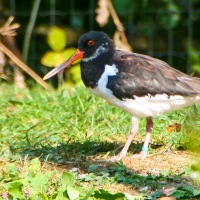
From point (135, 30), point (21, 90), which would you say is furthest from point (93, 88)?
point (135, 30)

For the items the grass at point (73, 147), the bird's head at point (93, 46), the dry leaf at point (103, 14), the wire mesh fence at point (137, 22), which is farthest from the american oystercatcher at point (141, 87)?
the wire mesh fence at point (137, 22)

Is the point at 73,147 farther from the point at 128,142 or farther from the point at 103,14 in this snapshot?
the point at 103,14

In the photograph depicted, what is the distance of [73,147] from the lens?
23.0 feet

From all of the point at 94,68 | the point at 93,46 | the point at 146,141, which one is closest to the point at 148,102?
the point at 146,141

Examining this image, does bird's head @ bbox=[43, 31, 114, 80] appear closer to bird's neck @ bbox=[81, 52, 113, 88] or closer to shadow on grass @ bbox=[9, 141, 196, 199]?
bird's neck @ bbox=[81, 52, 113, 88]

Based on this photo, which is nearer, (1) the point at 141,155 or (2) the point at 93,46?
(1) the point at 141,155

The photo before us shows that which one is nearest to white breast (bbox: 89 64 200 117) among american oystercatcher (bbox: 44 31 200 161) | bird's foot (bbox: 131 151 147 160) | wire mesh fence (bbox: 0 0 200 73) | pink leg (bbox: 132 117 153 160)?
american oystercatcher (bbox: 44 31 200 161)

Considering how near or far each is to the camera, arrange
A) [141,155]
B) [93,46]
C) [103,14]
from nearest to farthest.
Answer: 1. [141,155]
2. [93,46]
3. [103,14]

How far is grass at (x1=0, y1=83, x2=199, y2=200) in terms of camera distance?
5.62 metres

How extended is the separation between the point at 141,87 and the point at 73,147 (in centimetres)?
88

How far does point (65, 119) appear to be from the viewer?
7824mm

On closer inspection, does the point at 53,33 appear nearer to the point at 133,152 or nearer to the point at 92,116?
the point at 92,116

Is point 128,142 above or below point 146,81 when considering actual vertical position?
below

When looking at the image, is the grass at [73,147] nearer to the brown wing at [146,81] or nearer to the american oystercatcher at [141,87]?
the american oystercatcher at [141,87]
